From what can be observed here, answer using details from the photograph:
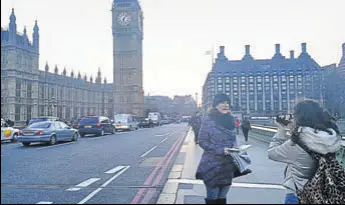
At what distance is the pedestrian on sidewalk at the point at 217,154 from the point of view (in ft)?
12.4

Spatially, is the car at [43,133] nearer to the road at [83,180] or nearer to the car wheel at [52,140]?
the car wheel at [52,140]

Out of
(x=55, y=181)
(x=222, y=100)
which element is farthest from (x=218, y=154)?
(x=55, y=181)

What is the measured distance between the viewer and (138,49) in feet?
358

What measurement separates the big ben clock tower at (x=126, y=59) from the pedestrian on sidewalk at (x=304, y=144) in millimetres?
100787

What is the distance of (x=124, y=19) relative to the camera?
106 m

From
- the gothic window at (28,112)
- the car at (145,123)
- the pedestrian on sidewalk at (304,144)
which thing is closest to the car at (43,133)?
the pedestrian on sidewalk at (304,144)

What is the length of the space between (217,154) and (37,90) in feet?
219

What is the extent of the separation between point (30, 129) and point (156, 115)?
4422 centimetres

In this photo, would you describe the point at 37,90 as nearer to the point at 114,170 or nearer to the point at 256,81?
the point at 114,170

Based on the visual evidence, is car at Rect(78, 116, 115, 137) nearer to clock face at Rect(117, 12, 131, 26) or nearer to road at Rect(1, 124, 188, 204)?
A: road at Rect(1, 124, 188, 204)

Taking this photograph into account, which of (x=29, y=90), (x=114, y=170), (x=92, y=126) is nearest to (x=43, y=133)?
(x=92, y=126)

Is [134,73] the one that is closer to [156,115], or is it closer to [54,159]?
[156,115]

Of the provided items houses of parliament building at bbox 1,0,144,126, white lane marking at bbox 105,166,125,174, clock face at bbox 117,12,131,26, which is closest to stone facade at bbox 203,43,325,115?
houses of parliament building at bbox 1,0,144,126

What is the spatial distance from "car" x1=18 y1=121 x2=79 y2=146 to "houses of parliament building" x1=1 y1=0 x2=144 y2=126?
2160 centimetres
